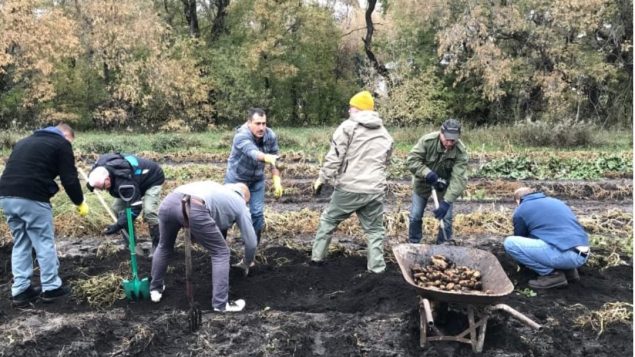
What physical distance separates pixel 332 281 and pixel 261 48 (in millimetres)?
25133

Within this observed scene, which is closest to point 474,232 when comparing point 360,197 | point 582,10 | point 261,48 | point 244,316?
point 360,197

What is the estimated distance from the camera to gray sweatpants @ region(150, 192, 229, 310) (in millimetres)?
4328

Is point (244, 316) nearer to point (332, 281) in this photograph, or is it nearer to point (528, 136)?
point (332, 281)

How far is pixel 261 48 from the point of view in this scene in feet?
95.9

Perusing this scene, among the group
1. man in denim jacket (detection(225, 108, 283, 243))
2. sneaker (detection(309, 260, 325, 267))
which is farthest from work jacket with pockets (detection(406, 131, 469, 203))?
man in denim jacket (detection(225, 108, 283, 243))

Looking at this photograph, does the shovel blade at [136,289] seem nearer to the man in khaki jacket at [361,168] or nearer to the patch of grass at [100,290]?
the patch of grass at [100,290]

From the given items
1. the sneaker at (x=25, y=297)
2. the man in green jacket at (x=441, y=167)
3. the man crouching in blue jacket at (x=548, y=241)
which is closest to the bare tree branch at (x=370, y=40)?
the man in green jacket at (x=441, y=167)

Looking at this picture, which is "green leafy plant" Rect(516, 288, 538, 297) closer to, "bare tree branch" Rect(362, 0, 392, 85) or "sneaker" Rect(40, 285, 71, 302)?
"sneaker" Rect(40, 285, 71, 302)

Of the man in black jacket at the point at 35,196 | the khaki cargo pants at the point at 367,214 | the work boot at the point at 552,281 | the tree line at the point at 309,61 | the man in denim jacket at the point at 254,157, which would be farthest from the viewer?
the tree line at the point at 309,61

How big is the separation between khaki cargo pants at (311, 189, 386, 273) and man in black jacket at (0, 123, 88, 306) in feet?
7.76

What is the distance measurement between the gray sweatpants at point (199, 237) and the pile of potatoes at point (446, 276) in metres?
1.54

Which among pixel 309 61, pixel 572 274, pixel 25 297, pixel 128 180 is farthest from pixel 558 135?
pixel 309 61

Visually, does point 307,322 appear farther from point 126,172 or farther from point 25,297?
point 25,297

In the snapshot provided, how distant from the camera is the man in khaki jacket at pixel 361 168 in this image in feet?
17.4
